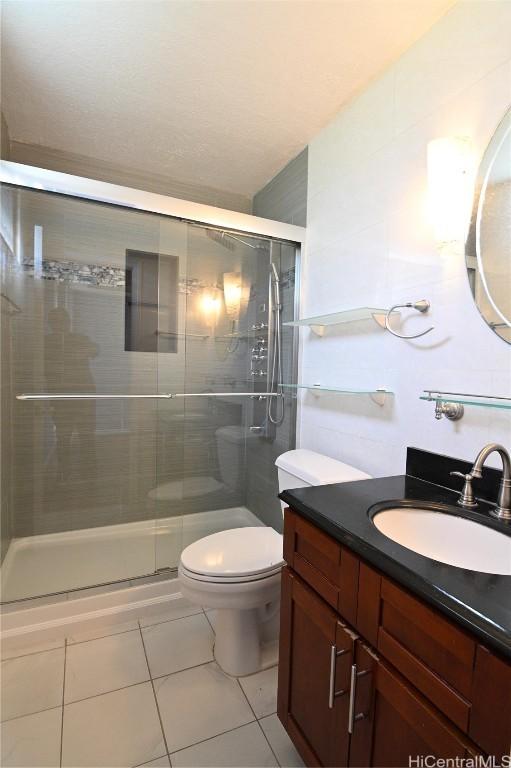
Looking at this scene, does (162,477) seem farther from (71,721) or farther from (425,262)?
(425,262)

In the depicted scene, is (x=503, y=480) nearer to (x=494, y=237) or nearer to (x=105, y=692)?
(x=494, y=237)

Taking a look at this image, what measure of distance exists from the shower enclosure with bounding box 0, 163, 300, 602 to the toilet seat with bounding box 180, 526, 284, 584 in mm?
627

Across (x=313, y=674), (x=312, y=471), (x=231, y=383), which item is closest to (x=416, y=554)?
(x=313, y=674)

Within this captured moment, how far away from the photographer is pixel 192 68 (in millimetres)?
1538

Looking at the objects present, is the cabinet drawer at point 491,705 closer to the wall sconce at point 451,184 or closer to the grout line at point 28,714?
the wall sconce at point 451,184

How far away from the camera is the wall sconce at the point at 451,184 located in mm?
1149

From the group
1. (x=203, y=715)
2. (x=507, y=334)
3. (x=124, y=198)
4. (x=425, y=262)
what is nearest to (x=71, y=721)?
(x=203, y=715)

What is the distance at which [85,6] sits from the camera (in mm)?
1296

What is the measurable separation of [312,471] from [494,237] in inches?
40.1

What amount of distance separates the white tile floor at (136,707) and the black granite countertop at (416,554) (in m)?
0.85

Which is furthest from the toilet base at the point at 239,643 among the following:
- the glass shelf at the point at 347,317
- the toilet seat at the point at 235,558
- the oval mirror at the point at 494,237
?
the oval mirror at the point at 494,237

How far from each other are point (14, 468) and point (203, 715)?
62.4 inches

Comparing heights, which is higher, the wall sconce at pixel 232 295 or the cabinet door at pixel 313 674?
the wall sconce at pixel 232 295

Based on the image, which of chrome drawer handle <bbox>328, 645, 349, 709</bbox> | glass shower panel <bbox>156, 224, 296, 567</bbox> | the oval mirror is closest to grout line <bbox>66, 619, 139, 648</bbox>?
glass shower panel <bbox>156, 224, 296, 567</bbox>
